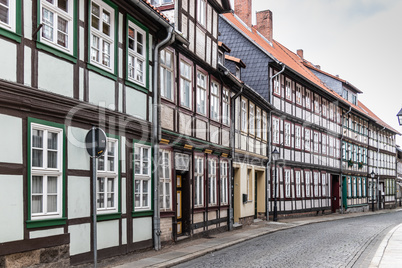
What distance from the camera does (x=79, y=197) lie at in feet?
34.1

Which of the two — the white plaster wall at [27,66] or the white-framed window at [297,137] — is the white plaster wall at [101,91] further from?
the white-framed window at [297,137]

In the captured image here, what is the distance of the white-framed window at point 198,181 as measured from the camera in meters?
17.6

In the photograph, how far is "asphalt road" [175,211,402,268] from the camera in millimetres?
12336

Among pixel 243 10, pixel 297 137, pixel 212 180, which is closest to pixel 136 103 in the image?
pixel 212 180

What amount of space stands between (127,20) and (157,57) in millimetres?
1834

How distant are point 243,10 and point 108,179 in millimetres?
25149

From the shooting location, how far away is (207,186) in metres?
18.5

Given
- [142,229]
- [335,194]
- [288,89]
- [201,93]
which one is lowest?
[335,194]

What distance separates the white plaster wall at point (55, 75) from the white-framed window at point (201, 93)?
796cm

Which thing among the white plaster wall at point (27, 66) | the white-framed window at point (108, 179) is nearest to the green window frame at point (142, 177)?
the white-framed window at point (108, 179)

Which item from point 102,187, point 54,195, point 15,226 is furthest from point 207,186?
point 15,226

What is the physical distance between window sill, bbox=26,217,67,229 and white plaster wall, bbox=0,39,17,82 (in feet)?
7.94

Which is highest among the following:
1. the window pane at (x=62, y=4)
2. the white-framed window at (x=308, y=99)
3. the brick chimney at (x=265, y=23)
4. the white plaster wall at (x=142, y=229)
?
the brick chimney at (x=265, y=23)

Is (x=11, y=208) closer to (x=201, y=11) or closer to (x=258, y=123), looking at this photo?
(x=201, y=11)
